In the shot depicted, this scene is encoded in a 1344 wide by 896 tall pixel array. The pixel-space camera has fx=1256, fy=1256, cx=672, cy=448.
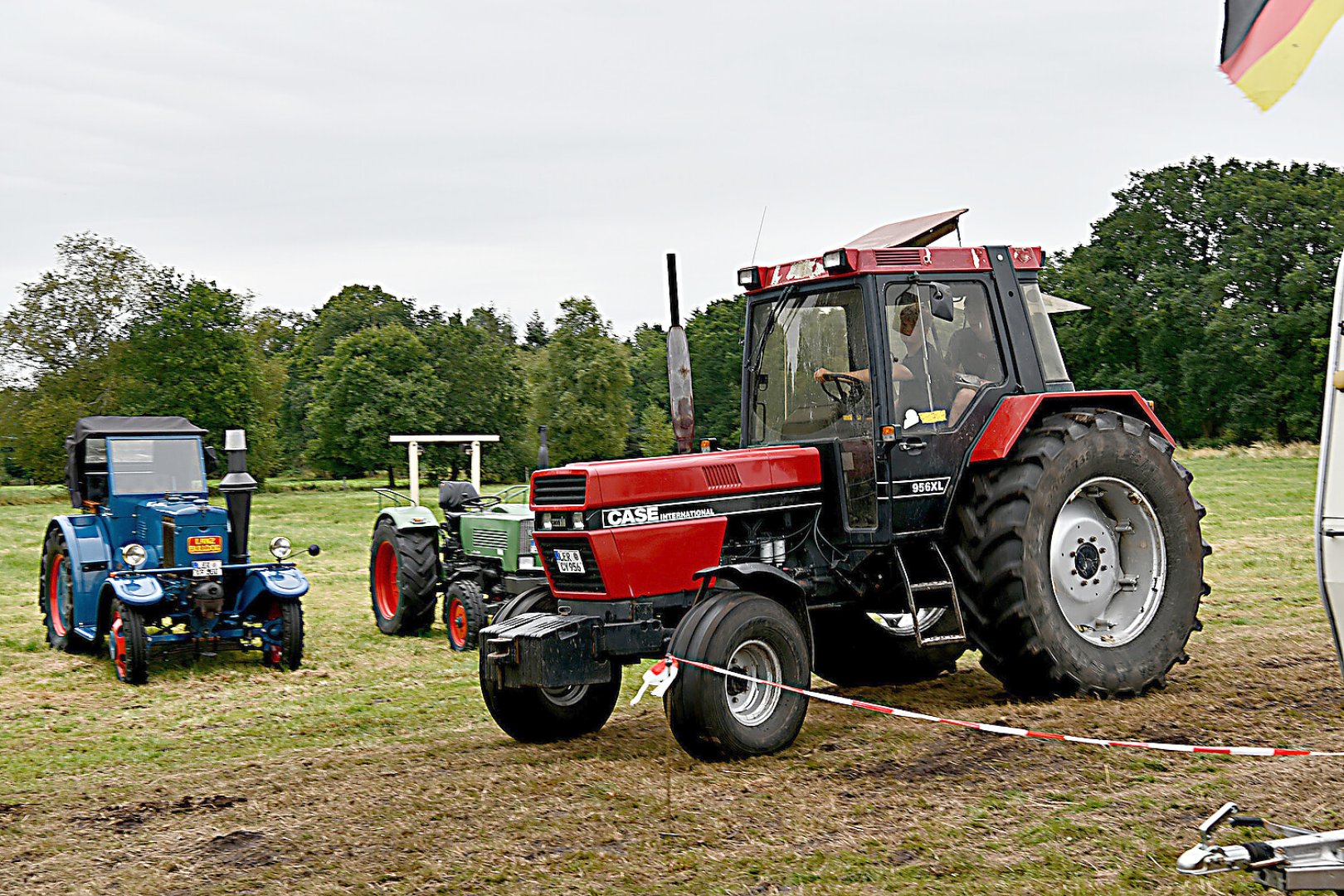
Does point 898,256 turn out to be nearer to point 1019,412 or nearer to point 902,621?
point 1019,412

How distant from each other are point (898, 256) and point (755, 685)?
2608 mm

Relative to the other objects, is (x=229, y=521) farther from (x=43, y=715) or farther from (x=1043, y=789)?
(x=1043, y=789)

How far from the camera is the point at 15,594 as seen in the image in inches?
608

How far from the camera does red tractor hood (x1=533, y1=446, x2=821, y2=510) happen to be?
6.26 meters

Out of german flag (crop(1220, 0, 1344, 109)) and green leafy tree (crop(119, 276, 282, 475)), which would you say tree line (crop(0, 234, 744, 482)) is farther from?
german flag (crop(1220, 0, 1344, 109))

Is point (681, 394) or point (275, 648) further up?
point (681, 394)

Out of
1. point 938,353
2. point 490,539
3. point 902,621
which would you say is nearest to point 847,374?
point 938,353

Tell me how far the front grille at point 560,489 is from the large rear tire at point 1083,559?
229 centimetres

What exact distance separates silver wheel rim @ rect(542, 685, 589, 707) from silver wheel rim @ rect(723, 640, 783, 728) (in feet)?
3.15

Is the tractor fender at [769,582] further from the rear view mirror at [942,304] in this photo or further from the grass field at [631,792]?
the rear view mirror at [942,304]

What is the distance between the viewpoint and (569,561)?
254 inches

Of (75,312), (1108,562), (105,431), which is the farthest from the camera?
(75,312)

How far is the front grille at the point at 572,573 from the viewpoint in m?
6.33

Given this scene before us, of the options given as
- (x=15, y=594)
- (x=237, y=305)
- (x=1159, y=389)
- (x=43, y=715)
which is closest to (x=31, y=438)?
(x=237, y=305)
